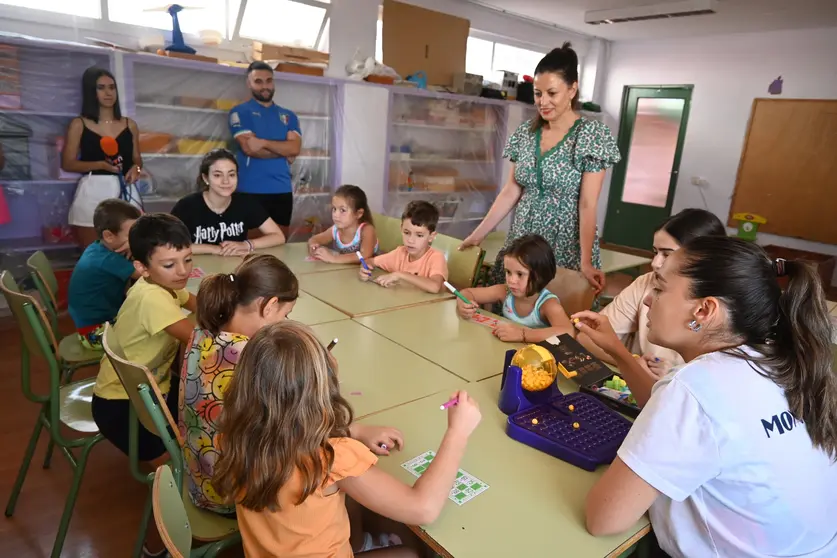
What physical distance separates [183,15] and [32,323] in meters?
3.54

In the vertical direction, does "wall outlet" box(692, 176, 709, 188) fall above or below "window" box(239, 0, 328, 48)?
below

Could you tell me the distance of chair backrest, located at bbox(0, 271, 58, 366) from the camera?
1562 mm

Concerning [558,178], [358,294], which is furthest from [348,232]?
[558,178]

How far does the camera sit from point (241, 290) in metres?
1.41

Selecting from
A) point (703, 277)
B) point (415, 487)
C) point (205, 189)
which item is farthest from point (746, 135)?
point (415, 487)

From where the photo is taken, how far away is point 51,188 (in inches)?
147

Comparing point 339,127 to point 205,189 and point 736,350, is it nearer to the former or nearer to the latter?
point 205,189

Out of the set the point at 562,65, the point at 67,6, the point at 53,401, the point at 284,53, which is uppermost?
the point at 67,6

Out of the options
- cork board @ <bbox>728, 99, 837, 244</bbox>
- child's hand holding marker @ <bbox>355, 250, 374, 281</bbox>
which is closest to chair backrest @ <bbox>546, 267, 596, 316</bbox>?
child's hand holding marker @ <bbox>355, 250, 374, 281</bbox>

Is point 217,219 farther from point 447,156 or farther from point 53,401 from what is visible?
point 447,156

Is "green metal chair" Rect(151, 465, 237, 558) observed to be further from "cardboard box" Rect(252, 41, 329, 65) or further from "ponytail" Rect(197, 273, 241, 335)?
"cardboard box" Rect(252, 41, 329, 65)

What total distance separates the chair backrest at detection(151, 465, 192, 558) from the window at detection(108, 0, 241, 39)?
409cm

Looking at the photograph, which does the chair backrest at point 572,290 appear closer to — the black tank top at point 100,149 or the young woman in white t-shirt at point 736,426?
the young woman in white t-shirt at point 736,426

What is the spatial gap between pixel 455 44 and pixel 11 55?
12.4ft
